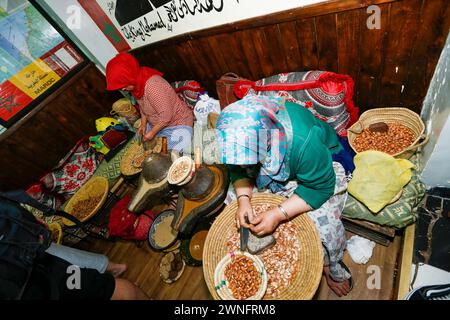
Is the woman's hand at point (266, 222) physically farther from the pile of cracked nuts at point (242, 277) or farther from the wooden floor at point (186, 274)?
the wooden floor at point (186, 274)

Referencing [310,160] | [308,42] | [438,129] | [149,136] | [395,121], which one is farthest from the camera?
[149,136]

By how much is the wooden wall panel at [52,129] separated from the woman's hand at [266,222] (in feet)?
14.5

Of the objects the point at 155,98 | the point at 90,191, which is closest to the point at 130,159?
the point at 90,191

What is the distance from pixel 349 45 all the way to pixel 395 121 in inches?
41.3

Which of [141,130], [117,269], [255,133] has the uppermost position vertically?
[255,133]

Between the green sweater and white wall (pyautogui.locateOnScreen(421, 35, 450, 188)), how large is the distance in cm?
101

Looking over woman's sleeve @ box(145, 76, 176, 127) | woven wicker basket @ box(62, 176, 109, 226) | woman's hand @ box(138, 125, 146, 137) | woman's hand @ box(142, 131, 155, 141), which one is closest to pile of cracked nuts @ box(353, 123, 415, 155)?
woman's sleeve @ box(145, 76, 176, 127)

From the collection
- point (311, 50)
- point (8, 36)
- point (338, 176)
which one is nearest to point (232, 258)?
point (338, 176)

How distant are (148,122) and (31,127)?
6.67 feet

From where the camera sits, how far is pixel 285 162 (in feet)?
6.37

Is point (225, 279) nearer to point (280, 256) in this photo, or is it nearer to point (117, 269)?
point (280, 256)

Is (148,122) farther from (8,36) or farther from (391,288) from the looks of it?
(391,288)

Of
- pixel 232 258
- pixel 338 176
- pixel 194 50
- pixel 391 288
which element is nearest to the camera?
pixel 232 258

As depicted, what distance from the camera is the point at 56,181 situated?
4.62 meters
